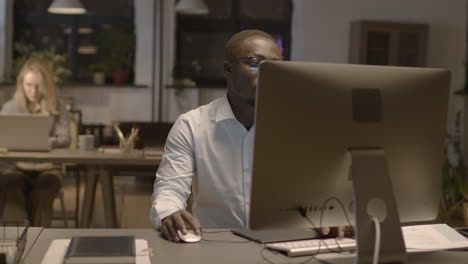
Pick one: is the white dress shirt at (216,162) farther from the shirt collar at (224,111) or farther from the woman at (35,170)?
the woman at (35,170)

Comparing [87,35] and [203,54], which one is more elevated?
[87,35]

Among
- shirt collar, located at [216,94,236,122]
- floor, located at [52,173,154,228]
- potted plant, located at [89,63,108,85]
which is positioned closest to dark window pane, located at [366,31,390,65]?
floor, located at [52,173,154,228]

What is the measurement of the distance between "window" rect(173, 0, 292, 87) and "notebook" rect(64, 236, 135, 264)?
21.7 feet

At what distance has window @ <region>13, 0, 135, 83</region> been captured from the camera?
26.0 ft

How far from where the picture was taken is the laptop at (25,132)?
4.03 m

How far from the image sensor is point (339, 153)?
153 cm

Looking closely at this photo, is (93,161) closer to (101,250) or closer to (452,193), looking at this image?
(101,250)

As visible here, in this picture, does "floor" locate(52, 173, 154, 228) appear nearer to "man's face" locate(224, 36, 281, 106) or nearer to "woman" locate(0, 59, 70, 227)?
"woman" locate(0, 59, 70, 227)

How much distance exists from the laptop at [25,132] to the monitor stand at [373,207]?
2.86m

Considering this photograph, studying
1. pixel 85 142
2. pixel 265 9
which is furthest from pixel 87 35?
pixel 85 142

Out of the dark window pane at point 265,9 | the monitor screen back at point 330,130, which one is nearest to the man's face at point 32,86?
the monitor screen back at point 330,130

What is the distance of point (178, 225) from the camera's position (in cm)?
184

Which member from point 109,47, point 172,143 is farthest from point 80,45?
point 172,143

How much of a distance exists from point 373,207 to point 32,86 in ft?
11.6
